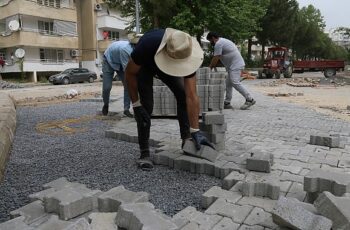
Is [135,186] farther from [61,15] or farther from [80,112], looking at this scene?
[61,15]

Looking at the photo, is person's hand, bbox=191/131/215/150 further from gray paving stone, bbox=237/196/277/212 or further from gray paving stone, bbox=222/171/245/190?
gray paving stone, bbox=237/196/277/212

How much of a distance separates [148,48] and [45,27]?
116ft

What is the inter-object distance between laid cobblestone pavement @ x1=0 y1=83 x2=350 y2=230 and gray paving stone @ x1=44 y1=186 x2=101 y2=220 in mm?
326

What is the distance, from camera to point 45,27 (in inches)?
1409

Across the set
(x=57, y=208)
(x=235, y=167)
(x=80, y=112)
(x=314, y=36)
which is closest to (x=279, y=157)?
(x=235, y=167)

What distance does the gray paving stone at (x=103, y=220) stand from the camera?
Answer: 2.13 meters

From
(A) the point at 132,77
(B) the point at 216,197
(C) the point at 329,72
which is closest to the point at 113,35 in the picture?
(C) the point at 329,72

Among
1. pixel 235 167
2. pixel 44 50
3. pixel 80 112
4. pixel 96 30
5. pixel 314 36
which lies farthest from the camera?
pixel 314 36

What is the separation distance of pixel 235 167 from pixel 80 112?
513cm

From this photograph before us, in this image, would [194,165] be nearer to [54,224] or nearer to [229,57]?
[54,224]

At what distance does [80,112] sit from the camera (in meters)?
7.84

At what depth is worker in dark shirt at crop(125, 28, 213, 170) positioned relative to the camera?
10.9ft

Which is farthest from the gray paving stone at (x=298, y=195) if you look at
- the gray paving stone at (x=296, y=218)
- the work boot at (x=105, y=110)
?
the work boot at (x=105, y=110)

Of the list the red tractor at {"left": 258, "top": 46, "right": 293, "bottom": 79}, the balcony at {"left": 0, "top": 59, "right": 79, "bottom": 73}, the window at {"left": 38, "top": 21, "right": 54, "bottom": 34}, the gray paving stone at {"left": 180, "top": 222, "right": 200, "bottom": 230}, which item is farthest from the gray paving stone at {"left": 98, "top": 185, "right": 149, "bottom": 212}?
the window at {"left": 38, "top": 21, "right": 54, "bottom": 34}
